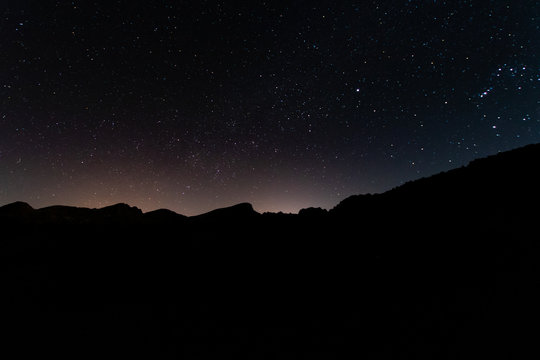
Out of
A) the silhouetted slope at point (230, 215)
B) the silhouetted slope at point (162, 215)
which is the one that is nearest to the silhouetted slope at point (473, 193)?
the silhouetted slope at point (230, 215)

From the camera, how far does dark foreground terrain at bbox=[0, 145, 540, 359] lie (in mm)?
4652

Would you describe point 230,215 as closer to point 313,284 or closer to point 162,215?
point 162,215

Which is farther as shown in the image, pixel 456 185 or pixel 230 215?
pixel 230 215

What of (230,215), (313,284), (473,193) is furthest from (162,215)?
(473,193)

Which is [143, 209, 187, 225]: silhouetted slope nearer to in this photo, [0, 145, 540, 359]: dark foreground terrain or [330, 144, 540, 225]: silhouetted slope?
[0, 145, 540, 359]: dark foreground terrain

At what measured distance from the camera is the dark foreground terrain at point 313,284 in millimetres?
4652

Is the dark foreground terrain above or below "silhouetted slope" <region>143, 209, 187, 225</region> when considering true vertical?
below

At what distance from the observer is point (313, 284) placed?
7.37 metres

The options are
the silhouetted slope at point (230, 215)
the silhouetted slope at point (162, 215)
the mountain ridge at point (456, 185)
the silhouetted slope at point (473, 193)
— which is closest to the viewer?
the silhouetted slope at point (473, 193)

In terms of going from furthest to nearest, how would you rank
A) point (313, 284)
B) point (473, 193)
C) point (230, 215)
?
point (230, 215) → point (473, 193) → point (313, 284)

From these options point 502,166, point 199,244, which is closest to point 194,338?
point 199,244

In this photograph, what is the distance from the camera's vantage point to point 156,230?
48.4 ft

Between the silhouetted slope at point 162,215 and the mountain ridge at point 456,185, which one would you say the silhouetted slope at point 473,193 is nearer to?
the mountain ridge at point 456,185

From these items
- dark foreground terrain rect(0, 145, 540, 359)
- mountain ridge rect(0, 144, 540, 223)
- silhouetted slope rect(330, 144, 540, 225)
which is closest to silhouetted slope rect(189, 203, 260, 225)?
mountain ridge rect(0, 144, 540, 223)
